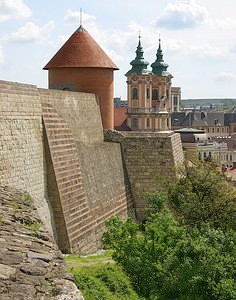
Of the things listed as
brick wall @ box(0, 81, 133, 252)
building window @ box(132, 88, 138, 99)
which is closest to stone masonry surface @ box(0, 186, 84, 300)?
brick wall @ box(0, 81, 133, 252)

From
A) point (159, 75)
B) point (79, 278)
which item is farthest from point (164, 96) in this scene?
point (79, 278)

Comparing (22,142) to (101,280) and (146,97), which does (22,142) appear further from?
(146,97)

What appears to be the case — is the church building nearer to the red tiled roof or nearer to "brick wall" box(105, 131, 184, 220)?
the red tiled roof

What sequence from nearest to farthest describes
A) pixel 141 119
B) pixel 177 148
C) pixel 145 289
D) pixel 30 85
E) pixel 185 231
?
pixel 145 289
pixel 185 231
pixel 30 85
pixel 177 148
pixel 141 119

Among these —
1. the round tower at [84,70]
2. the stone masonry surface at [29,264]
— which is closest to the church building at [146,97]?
the round tower at [84,70]

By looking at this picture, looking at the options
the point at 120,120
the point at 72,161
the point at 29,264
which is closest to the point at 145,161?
the point at 72,161

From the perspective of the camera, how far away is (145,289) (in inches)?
480

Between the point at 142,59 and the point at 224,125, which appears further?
the point at 224,125

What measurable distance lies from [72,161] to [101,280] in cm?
652

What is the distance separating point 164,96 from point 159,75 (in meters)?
2.99

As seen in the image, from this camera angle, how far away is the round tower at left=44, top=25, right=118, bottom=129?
82.9 feet

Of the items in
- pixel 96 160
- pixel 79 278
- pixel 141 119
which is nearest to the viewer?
pixel 79 278

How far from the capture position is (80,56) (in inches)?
1001

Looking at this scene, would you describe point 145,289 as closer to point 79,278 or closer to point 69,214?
point 79,278
